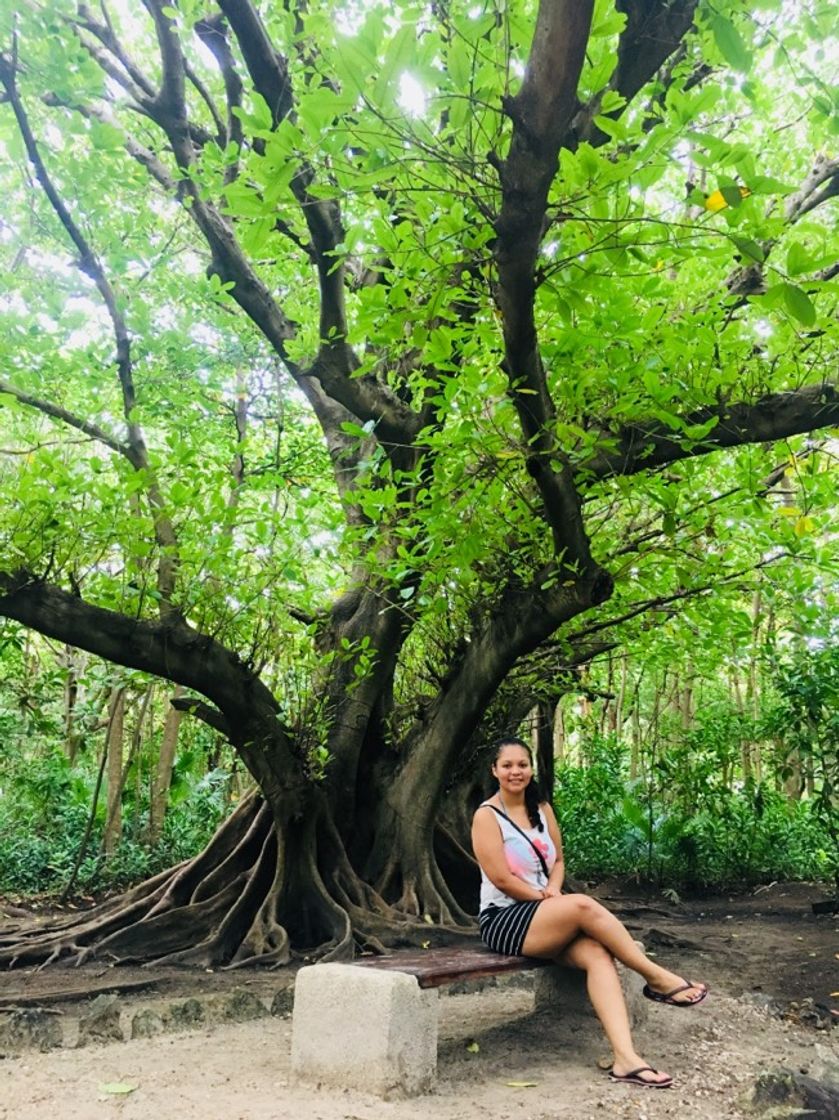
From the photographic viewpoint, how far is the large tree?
298 cm

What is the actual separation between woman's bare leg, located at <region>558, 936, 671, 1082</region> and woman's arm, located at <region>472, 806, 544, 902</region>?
1.05 ft

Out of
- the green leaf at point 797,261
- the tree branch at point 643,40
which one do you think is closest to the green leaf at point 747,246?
the green leaf at point 797,261

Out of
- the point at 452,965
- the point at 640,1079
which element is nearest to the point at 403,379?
the point at 452,965

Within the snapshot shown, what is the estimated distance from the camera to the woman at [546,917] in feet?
13.0

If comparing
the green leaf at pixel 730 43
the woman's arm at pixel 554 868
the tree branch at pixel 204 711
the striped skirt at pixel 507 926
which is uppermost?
the green leaf at pixel 730 43

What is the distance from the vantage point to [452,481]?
5.18m

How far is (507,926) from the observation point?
4.39 meters

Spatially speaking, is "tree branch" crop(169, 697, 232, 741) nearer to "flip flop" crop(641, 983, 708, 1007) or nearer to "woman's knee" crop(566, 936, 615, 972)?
"woman's knee" crop(566, 936, 615, 972)

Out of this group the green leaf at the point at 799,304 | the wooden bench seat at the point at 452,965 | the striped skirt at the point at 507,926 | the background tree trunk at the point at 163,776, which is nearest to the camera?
the green leaf at the point at 799,304

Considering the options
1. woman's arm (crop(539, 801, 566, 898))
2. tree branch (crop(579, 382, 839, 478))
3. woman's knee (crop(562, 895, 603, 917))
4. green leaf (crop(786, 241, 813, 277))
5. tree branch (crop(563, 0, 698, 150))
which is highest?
tree branch (crop(563, 0, 698, 150))

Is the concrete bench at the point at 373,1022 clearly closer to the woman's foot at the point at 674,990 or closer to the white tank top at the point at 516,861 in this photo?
the white tank top at the point at 516,861

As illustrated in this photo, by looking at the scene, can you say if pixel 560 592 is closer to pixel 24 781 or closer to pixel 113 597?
pixel 113 597

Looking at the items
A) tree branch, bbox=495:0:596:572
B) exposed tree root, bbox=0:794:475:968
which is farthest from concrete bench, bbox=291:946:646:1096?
tree branch, bbox=495:0:596:572

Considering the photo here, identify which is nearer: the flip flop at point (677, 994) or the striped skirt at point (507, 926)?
the flip flop at point (677, 994)
